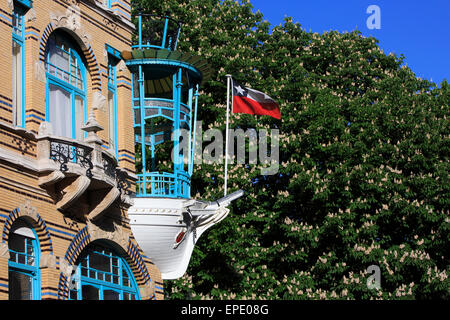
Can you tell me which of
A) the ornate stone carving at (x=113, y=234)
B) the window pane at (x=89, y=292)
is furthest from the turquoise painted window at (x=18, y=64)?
the window pane at (x=89, y=292)

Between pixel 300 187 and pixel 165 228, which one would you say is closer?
pixel 165 228

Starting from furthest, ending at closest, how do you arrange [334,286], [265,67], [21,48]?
[265,67] → [334,286] → [21,48]

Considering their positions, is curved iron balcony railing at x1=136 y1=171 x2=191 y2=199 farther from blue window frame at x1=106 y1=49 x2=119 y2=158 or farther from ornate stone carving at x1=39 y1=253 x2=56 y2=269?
ornate stone carving at x1=39 y1=253 x2=56 y2=269

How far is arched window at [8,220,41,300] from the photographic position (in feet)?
61.0

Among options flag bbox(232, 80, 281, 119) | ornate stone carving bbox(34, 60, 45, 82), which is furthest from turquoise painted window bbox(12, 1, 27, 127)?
flag bbox(232, 80, 281, 119)

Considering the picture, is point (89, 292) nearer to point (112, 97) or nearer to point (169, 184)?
point (169, 184)

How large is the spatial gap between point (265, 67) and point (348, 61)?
12.0ft

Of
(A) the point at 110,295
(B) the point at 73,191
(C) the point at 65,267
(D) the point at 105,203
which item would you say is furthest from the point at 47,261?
(A) the point at 110,295

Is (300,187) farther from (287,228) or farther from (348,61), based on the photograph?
(348,61)

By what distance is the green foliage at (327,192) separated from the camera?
30.8 meters
